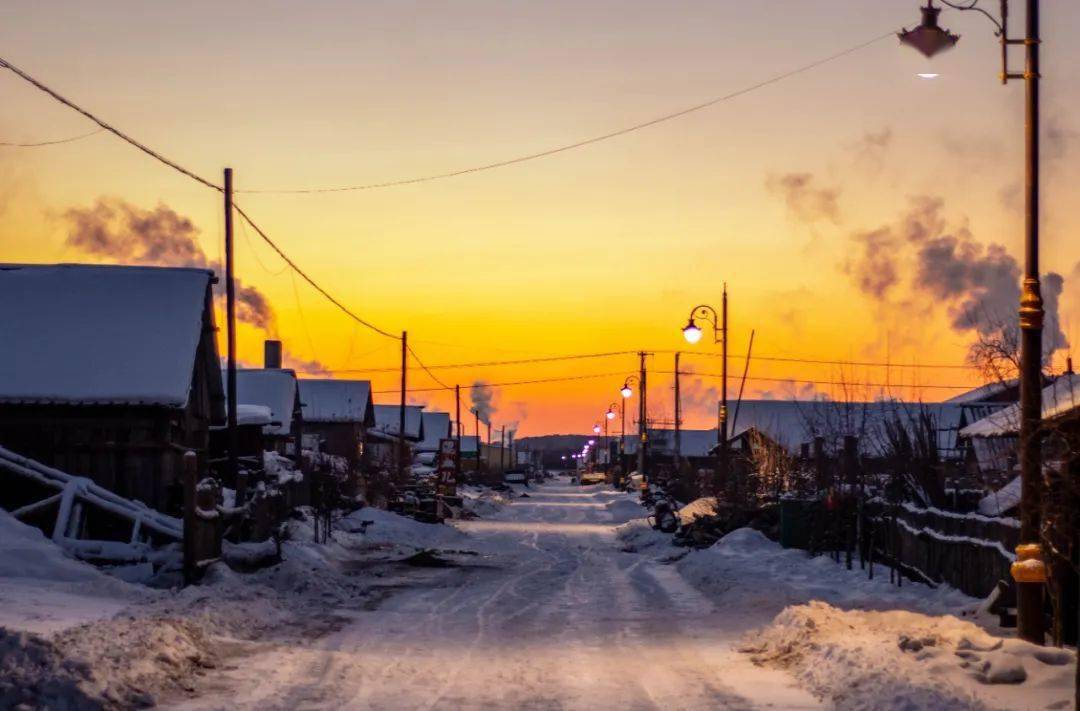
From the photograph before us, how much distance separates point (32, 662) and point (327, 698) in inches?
98.3

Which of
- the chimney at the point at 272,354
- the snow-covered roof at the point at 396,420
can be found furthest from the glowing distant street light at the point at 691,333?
the snow-covered roof at the point at 396,420

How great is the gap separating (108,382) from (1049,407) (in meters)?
17.2

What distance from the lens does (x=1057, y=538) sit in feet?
44.1

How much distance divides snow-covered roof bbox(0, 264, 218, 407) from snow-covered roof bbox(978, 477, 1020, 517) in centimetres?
1464

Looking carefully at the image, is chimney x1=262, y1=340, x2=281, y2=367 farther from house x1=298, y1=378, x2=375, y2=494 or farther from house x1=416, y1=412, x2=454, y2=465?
house x1=416, y1=412, x2=454, y2=465

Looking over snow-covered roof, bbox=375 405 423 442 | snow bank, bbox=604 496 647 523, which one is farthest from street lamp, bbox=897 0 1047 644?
snow-covered roof, bbox=375 405 423 442

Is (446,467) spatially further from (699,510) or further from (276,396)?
(699,510)

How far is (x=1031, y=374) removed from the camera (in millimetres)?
13047

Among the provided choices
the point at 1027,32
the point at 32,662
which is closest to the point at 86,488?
the point at 32,662

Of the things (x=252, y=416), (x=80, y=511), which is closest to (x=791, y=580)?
(x=80, y=511)

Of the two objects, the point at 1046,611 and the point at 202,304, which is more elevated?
the point at 202,304

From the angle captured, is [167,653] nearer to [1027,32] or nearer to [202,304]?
[1027,32]

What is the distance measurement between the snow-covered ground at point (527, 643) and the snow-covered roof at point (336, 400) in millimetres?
48197

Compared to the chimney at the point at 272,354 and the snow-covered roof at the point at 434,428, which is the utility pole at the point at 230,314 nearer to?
the chimney at the point at 272,354
